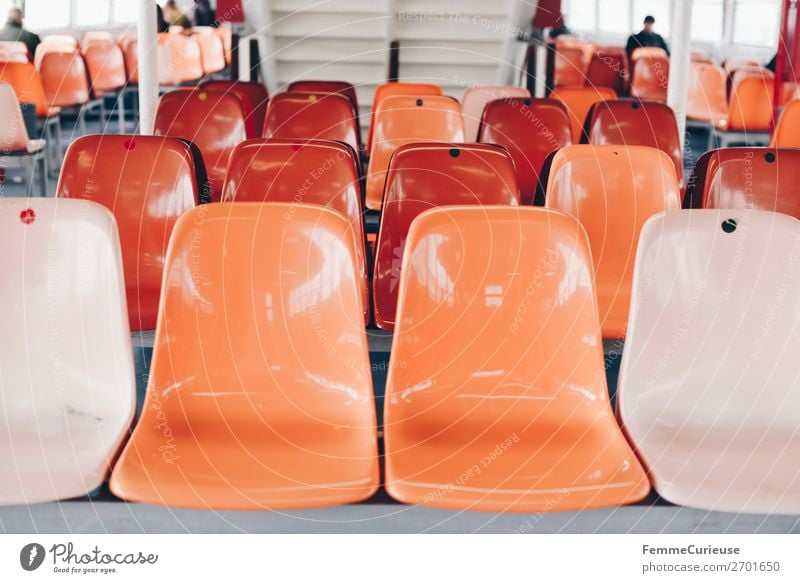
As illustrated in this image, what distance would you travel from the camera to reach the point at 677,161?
4.66 m

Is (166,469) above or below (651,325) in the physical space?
below

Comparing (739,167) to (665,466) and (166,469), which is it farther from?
(166,469)

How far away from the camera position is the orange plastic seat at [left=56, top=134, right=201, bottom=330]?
3.35 m

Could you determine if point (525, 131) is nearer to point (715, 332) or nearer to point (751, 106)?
point (715, 332)

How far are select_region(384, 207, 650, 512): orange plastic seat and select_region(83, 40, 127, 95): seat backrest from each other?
7926 mm

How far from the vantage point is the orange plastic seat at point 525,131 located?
4.84 metres

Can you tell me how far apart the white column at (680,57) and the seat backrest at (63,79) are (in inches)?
196

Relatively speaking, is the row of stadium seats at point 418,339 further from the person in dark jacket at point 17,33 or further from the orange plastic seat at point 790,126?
the person in dark jacket at point 17,33

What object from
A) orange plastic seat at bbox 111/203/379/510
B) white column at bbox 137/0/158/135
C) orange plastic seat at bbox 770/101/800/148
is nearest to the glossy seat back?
orange plastic seat at bbox 111/203/379/510

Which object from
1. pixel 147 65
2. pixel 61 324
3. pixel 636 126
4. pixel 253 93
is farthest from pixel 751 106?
pixel 61 324

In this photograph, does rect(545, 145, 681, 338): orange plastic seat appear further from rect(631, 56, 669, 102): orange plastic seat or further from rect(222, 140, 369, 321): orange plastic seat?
rect(631, 56, 669, 102): orange plastic seat
